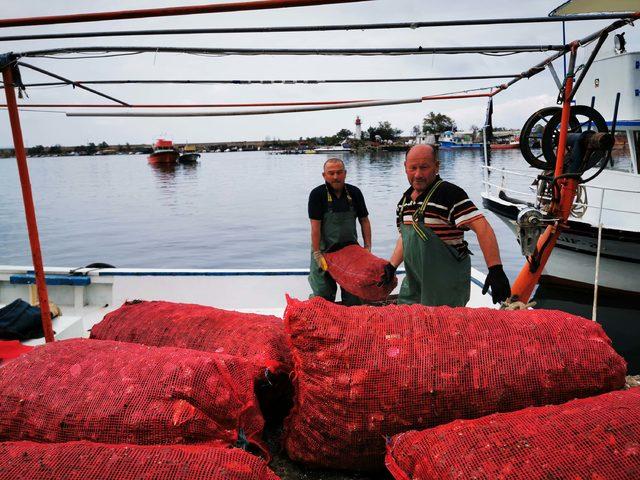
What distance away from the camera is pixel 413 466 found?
2002 millimetres

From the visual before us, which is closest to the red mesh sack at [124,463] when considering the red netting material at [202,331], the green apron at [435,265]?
the red netting material at [202,331]

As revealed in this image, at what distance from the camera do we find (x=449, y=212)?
11.9 ft

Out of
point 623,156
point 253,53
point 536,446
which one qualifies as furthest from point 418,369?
point 623,156

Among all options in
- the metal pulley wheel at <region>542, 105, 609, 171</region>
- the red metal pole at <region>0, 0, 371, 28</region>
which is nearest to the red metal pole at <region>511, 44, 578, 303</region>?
the metal pulley wheel at <region>542, 105, 609, 171</region>

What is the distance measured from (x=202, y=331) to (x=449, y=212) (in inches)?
71.7

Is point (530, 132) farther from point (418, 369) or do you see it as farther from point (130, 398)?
point (130, 398)

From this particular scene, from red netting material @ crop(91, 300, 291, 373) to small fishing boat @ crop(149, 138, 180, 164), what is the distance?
77183mm

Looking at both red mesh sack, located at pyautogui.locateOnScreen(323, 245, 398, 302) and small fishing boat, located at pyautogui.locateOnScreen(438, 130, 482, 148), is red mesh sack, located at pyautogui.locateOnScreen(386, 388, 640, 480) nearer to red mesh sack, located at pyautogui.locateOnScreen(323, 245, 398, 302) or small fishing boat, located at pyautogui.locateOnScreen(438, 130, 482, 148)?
red mesh sack, located at pyautogui.locateOnScreen(323, 245, 398, 302)

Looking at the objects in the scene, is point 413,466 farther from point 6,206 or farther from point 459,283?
point 6,206

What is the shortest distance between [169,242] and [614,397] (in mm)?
21904

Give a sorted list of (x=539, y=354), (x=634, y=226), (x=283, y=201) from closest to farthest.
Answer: (x=539, y=354) < (x=634, y=226) < (x=283, y=201)

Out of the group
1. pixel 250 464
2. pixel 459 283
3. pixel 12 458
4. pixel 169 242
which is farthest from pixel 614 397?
pixel 169 242

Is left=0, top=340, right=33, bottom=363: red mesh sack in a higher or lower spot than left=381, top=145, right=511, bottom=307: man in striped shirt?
lower

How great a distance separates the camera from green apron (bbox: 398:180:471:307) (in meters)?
3.73
